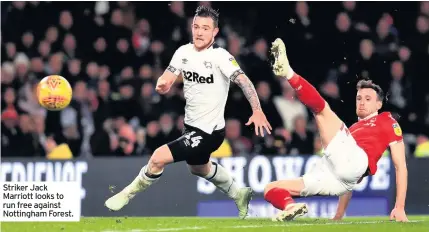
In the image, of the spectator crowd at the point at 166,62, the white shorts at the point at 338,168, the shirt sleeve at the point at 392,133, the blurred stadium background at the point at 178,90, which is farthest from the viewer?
the spectator crowd at the point at 166,62

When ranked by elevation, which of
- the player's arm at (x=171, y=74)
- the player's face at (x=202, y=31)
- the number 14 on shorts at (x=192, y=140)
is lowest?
the number 14 on shorts at (x=192, y=140)

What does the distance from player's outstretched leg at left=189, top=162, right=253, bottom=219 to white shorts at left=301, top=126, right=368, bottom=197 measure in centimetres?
116

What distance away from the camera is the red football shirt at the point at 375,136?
10.6m

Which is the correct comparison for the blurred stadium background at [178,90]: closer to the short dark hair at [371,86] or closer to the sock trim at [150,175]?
the sock trim at [150,175]

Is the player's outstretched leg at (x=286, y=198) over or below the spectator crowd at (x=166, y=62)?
below

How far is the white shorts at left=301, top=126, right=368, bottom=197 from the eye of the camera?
Answer: 33.9 ft

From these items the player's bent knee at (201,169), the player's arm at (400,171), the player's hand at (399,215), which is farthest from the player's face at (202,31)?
the player's hand at (399,215)

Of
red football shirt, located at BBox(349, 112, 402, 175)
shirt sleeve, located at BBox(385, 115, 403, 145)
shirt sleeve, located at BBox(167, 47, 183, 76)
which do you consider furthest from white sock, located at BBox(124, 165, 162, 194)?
shirt sleeve, located at BBox(385, 115, 403, 145)

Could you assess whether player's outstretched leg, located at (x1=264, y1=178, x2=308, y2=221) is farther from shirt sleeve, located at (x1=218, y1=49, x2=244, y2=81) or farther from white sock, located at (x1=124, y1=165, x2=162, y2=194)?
white sock, located at (x1=124, y1=165, x2=162, y2=194)

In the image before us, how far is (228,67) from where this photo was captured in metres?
10.8

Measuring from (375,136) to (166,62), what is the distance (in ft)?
25.1

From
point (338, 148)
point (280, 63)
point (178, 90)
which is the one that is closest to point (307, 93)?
point (280, 63)

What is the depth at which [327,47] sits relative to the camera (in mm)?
17266

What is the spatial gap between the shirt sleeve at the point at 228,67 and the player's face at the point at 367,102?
1.24m
